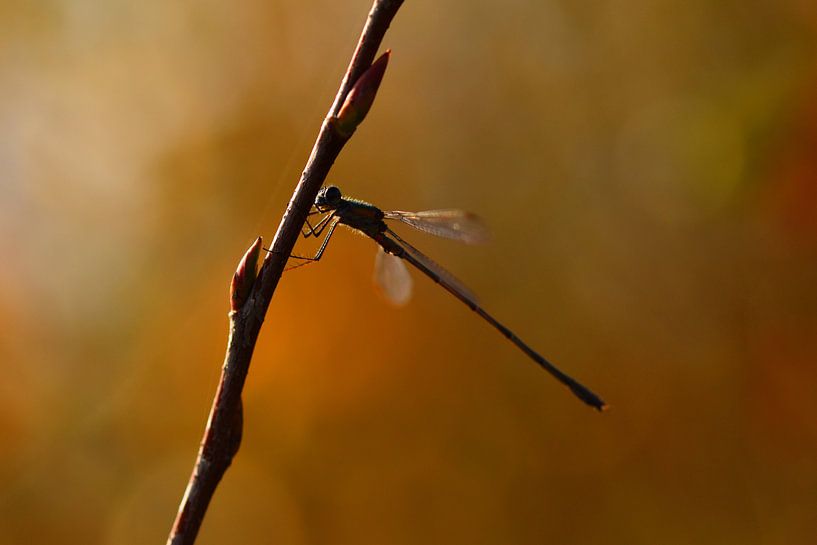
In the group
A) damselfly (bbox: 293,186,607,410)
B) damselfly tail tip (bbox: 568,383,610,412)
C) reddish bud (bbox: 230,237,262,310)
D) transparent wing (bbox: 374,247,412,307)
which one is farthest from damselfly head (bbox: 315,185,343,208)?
reddish bud (bbox: 230,237,262,310)

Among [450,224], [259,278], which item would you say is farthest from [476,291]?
[259,278]

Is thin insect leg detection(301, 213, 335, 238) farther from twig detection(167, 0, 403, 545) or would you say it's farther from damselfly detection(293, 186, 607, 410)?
twig detection(167, 0, 403, 545)

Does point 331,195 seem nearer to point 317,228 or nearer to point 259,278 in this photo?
point 317,228

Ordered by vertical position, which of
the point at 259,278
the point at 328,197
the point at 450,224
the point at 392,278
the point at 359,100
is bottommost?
the point at 259,278

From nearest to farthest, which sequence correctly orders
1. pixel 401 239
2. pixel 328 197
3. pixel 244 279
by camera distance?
pixel 244 279
pixel 328 197
pixel 401 239

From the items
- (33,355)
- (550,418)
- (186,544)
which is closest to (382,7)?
(186,544)

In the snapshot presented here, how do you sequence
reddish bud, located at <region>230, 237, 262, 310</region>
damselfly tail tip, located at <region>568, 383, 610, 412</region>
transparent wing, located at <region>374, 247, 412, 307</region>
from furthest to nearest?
1. transparent wing, located at <region>374, 247, 412, 307</region>
2. damselfly tail tip, located at <region>568, 383, 610, 412</region>
3. reddish bud, located at <region>230, 237, 262, 310</region>

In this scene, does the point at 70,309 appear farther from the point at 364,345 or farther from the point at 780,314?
the point at 780,314
